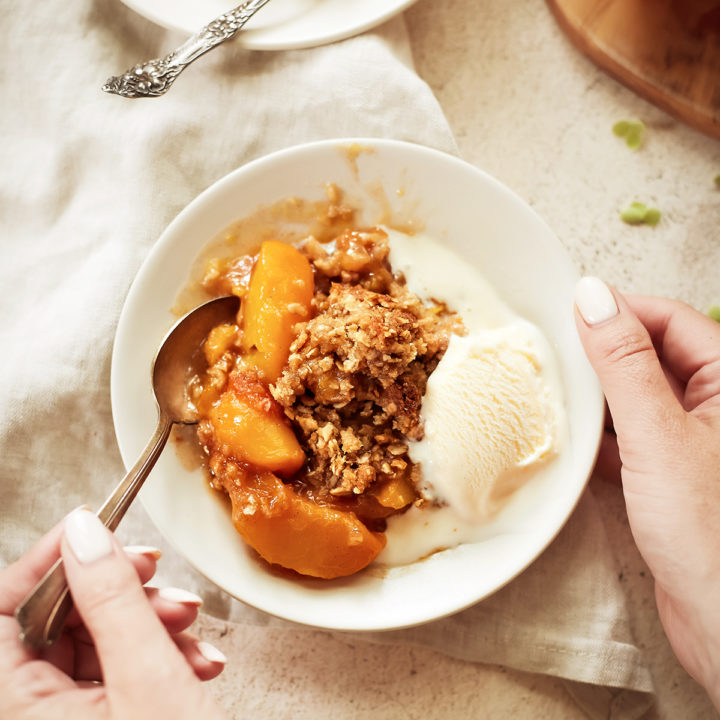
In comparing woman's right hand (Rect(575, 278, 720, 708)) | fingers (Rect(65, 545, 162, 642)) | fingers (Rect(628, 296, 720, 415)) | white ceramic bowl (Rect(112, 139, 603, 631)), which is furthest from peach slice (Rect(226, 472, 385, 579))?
fingers (Rect(628, 296, 720, 415))

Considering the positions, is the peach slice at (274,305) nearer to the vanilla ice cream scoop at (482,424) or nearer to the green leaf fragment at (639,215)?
the vanilla ice cream scoop at (482,424)

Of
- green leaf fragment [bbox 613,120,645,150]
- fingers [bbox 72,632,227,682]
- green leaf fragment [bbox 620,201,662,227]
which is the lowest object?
fingers [bbox 72,632,227,682]

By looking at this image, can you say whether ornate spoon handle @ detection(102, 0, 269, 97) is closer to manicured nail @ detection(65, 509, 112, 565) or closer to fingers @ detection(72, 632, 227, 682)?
manicured nail @ detection(65, 509, 112, 565)

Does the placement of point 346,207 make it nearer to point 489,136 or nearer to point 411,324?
point 411,324

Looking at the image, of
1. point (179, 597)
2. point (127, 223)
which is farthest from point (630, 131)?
point (179, 597)

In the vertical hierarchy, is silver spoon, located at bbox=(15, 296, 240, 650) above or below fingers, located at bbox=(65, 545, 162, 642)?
above

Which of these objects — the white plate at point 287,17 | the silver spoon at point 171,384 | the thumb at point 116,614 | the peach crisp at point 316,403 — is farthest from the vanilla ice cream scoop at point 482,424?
the white plate at point 287,17

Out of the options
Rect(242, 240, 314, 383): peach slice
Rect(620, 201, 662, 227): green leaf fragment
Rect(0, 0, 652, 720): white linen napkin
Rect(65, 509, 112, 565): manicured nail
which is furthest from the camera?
Rect(620, 201, 662, 227): green leaf fragment
